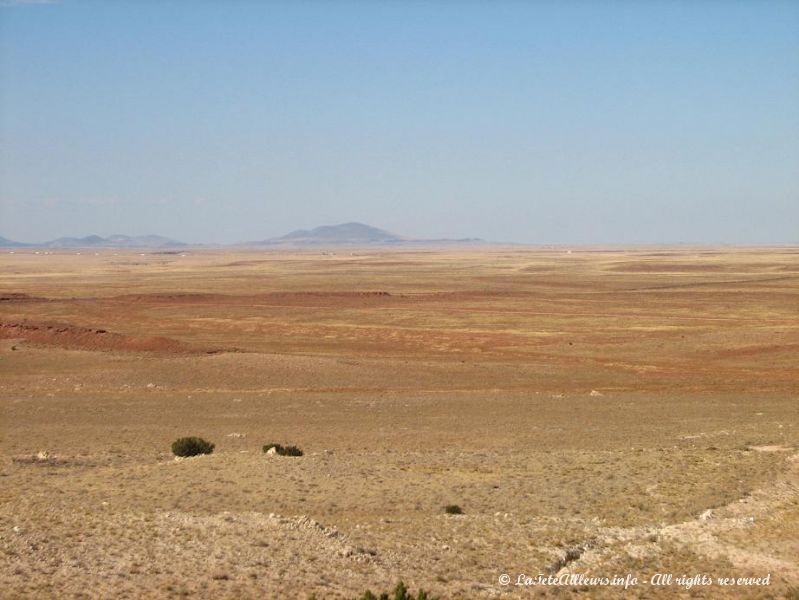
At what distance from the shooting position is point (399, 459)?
22359 mm

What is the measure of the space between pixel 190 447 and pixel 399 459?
5304mm

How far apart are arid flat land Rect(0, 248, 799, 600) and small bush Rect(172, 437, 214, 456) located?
0.45 meters

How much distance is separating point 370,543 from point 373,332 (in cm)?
4232

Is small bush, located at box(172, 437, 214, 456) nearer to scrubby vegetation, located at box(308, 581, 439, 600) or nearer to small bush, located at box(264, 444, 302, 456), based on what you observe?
small bush, located at box(264, 444, 302, 456)

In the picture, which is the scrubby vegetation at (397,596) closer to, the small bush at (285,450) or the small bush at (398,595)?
the small bush at (398,595)

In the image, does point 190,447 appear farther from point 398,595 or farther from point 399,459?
point 398,595

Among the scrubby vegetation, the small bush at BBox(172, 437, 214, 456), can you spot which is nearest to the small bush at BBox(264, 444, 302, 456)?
the small bush at BBox(172, 437, 214, 456)

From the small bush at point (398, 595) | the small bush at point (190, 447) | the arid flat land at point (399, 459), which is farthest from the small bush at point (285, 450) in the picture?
the small bush at point (398, 595)

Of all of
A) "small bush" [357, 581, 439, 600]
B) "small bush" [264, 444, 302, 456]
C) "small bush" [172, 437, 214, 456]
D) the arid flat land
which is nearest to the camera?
"small bush" [357, 581, 439, 600]

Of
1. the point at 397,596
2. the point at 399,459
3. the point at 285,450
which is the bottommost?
the point at 399,459

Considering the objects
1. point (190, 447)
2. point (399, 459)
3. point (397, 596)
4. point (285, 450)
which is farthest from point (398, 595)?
point (190, 447)

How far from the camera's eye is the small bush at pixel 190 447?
2319 cm

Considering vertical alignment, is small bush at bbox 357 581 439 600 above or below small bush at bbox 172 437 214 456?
above

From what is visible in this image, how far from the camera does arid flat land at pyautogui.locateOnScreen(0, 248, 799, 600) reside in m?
14.0
